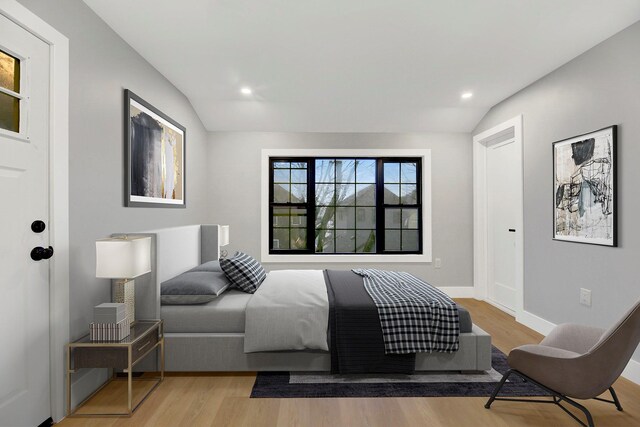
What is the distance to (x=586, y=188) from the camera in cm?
303

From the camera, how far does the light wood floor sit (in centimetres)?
207

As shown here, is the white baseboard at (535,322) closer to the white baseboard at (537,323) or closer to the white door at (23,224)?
the white baseboard at (537,323)

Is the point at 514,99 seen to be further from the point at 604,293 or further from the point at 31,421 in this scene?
the point at 31,421

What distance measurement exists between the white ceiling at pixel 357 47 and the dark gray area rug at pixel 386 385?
2603 millimetres

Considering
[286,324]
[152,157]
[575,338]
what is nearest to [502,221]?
[575,338]

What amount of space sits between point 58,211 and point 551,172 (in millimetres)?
4042

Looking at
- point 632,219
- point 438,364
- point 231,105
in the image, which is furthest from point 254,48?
point 632,219

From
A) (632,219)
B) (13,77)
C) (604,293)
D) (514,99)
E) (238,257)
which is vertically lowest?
(604,293)

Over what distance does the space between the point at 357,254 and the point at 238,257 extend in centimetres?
232

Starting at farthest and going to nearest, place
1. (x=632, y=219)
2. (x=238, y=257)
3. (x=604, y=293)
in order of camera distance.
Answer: (x=238, y=257), (x=604, y=293), (x=632, y=219)

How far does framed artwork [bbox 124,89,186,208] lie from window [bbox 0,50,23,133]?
39.1 inches

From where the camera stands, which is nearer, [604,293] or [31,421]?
[31,421]

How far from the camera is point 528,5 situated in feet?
7.85

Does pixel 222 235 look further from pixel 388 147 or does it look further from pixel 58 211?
pixel 388 147
